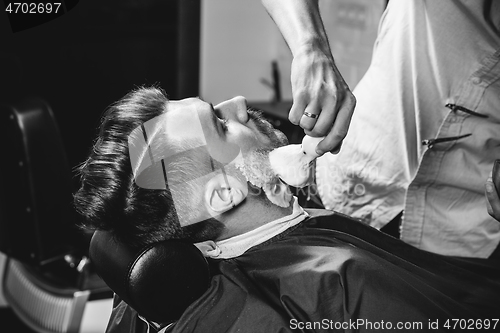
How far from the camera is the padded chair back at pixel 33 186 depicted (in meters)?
2.10

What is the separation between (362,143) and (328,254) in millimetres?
545

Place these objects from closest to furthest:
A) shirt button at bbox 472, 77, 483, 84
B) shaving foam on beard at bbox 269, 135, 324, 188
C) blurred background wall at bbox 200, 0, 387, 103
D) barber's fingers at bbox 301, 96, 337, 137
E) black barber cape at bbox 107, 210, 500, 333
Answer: barber's fingers at bbox 301, 96, 337, 137, black barber cape at bbox 107, 210, 500, 333, shaving foam on beard at bbox 269, 135, 324, 188, shirt button at bbox 472, 77, 483, 84, blurred background wall at bbox 200, 0, 387, 103

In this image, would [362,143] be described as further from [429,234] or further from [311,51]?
[311,51]

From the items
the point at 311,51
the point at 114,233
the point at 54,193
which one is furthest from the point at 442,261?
the point at 54,193

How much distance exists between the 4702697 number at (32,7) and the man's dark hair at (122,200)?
2.92 ft

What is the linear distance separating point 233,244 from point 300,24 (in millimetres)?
574

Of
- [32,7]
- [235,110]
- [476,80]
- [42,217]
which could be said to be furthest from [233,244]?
[32,7]

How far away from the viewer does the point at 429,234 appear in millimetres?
1701

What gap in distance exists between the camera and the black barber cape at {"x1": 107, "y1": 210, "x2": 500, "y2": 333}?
1.24 m

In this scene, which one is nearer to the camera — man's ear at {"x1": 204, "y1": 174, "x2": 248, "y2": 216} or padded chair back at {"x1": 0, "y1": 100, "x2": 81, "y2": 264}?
man's ear at {"x1": 204, "y1": 174, "x2": 248, "y2": 216}

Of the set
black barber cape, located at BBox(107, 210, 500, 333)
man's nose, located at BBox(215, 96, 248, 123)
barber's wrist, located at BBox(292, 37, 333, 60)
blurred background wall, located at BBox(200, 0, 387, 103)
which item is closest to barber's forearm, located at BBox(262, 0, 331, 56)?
barber's wrist, located at BBox(292, 37, 333, 60)

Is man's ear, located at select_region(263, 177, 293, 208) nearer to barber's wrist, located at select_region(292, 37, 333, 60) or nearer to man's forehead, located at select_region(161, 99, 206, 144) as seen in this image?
man's forehead, located at select_region(161, 99, 206, 144)

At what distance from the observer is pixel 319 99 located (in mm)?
1127

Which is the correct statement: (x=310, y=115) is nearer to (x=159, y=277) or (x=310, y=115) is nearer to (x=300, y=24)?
(x=300, y=24)
